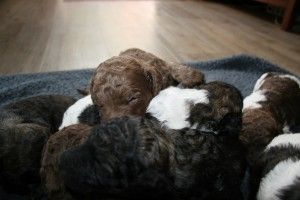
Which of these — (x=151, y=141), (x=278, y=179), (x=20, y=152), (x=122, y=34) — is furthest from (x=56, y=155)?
(x=122, y=34)

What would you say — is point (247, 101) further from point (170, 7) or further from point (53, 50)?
point (170, 7)

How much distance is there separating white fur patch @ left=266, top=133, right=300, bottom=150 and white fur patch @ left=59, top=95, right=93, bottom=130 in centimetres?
88

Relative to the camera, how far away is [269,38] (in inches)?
163

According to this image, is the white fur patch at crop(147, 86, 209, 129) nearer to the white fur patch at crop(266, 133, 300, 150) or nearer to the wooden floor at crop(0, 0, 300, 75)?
the white fur patch at crop(266, 133, 300, 150)

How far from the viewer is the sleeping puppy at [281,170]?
1.25 m

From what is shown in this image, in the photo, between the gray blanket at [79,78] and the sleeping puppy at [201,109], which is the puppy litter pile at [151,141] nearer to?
the sleeping puppy at [201,109]

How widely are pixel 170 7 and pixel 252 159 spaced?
4923mm

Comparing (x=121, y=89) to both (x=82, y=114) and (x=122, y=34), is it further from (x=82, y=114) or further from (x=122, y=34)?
(x=122, y=34)

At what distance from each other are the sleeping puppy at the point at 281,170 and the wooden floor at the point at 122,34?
177cm

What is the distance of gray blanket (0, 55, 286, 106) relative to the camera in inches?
96.7

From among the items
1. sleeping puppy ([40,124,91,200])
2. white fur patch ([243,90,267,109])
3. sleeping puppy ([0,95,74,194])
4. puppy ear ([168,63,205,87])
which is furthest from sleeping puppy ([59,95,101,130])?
white fur patch ([243,90,267,109])

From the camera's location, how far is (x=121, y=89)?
158cm

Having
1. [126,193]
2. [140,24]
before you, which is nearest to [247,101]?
[126,193]

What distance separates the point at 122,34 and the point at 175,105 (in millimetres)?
2798
